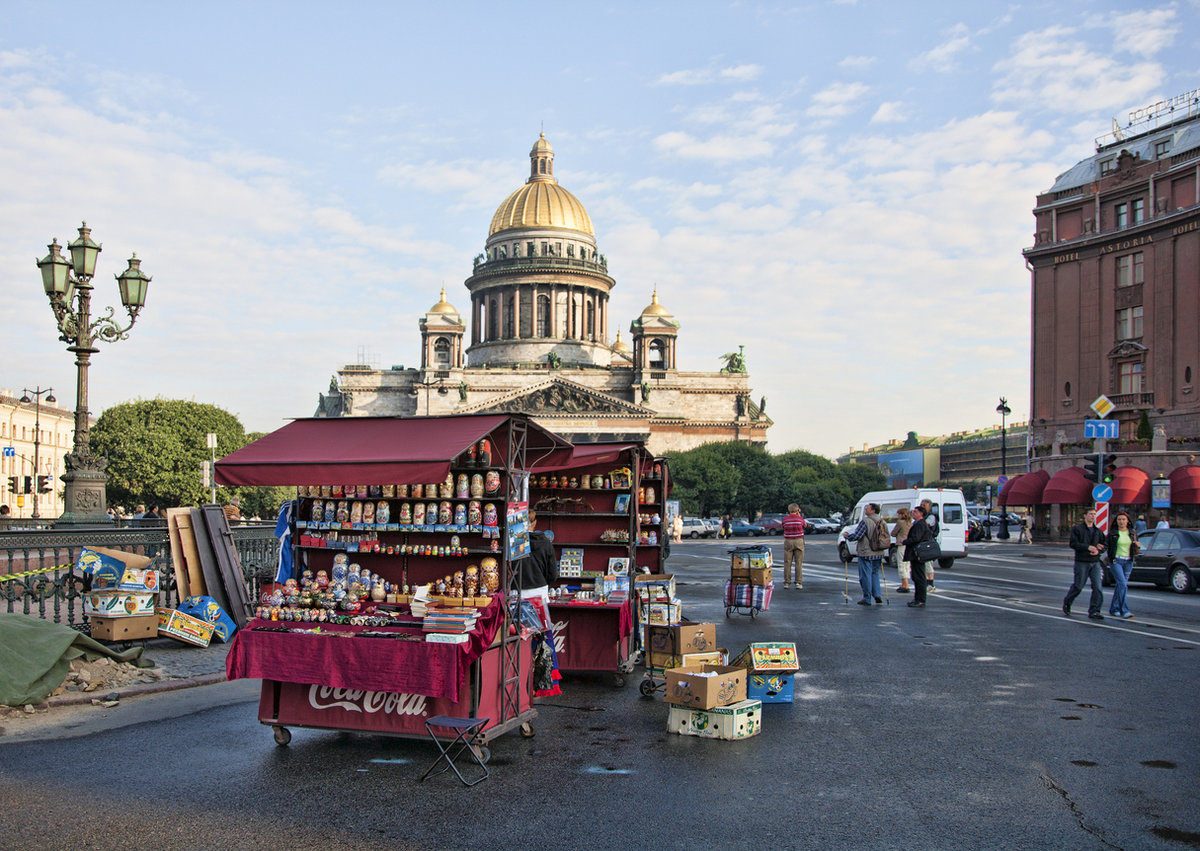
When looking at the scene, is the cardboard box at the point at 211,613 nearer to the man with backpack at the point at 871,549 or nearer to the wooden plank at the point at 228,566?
the wooden plank at the point at 228,566

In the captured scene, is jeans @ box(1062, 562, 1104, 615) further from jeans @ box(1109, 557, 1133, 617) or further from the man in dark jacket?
jeans @ box(1109, 557, 1133, 617)

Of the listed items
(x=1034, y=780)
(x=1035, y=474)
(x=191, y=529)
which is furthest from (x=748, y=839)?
(x=1035, y=474)

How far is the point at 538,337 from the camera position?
99.6m

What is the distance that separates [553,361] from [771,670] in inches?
3300

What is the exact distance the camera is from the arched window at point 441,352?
9306cm

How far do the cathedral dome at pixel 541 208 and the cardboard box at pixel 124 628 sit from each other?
298 feet

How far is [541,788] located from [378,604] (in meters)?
2.21

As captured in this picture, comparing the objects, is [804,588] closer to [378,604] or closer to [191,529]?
[191,529]

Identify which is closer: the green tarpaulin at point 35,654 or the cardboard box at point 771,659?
the green tarpaulin at point 35,654

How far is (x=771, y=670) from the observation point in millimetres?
9219

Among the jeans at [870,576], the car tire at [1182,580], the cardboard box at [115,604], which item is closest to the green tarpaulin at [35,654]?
the cardboard box at [115,604]

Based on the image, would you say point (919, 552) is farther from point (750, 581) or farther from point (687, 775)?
point (687, 775)

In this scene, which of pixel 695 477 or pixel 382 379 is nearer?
pixel 695 477

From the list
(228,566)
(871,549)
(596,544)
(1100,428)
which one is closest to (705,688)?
(596,544)
